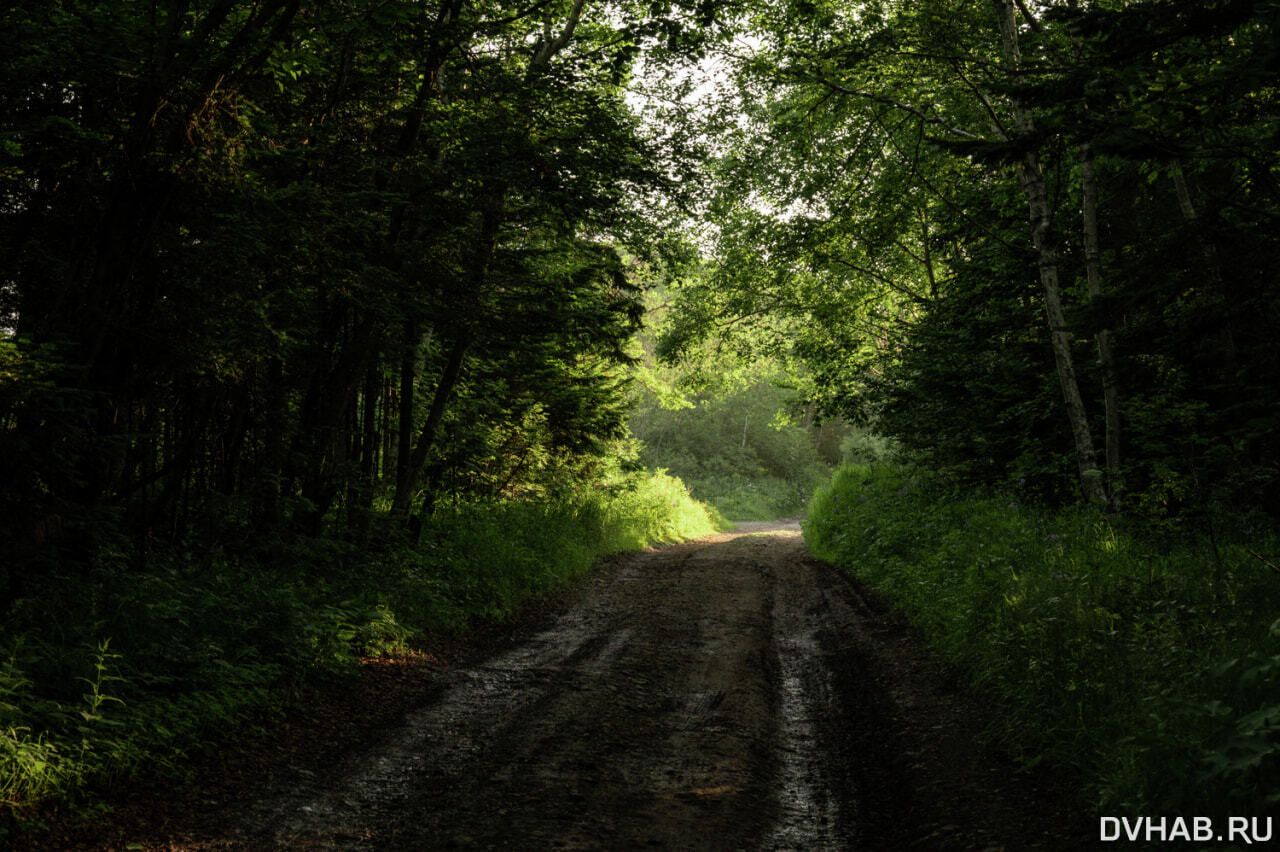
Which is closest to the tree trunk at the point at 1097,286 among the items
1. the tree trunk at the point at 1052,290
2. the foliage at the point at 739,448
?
the tree trunk at the point at 1052,290

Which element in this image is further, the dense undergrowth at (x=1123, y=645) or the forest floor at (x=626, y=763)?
the forest floor at (x=626, y=763)

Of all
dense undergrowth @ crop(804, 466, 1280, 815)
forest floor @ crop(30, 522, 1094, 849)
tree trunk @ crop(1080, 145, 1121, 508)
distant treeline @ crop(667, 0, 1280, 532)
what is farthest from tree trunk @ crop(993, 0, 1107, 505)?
forest floor @ crop(30, 522, 1094, 849)

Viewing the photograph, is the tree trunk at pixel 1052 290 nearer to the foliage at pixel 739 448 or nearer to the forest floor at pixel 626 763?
the forest floor at pixel 626 763

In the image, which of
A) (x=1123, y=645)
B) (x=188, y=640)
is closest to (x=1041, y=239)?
(x=1123, y=645)

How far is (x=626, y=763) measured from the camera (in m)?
5.30

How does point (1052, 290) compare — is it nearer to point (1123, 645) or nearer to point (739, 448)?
point (1123, 645)

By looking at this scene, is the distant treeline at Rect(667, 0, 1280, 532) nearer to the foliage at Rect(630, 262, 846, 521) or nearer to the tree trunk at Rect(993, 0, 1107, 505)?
the tree trunk at Rect(993, 0, 1107, 505)

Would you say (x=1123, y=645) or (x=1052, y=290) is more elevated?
(x=1052, y=290)

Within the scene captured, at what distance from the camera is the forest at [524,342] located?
505 cm

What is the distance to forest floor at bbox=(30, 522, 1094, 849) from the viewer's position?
4.26m

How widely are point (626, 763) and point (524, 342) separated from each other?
22.0 feet

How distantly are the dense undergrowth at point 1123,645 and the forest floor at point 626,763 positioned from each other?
0.39 metres

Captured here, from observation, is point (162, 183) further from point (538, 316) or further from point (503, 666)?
point (503, 666)

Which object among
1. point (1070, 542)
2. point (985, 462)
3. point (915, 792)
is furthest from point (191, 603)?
point (985, 462)
